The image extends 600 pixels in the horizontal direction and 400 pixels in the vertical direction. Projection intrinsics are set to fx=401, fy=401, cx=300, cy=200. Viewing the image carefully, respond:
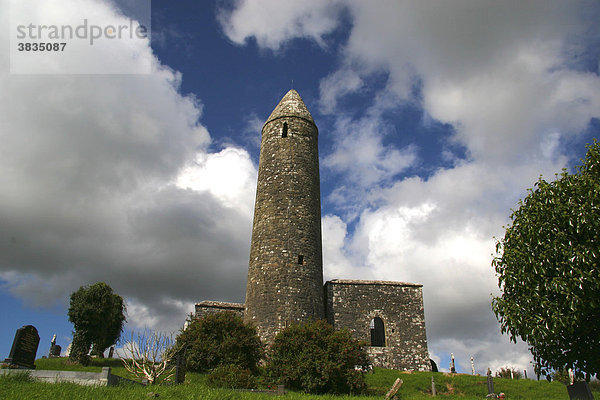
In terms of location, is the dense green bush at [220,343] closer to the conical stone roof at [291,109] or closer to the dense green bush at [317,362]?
the dense green bush at [317,362]

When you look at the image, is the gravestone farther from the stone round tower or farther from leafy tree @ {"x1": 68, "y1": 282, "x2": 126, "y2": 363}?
the stone round tower

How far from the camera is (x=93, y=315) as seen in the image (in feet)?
85.6

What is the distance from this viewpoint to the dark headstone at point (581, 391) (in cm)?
1302

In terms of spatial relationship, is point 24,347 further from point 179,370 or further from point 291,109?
point 291,109

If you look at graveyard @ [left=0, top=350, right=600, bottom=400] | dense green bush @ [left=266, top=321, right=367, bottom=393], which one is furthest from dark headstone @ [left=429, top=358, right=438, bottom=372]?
dense green bush @ [left=266, top=321, right=367, bottom=393]

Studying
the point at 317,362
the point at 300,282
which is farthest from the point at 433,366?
the point at 317,362

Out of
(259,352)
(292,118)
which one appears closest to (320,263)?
(259,352)

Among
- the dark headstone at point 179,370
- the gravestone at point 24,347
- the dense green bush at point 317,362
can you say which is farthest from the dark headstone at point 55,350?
the dense green bush at point 317,362

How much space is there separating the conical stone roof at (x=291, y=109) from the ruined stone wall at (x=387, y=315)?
1125 cm

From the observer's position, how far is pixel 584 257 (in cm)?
1170

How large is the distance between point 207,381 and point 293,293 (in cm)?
776

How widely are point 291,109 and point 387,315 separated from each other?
581 inches

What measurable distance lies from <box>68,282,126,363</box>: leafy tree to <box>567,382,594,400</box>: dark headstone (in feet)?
81.6

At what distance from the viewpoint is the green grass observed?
9.98 meters
